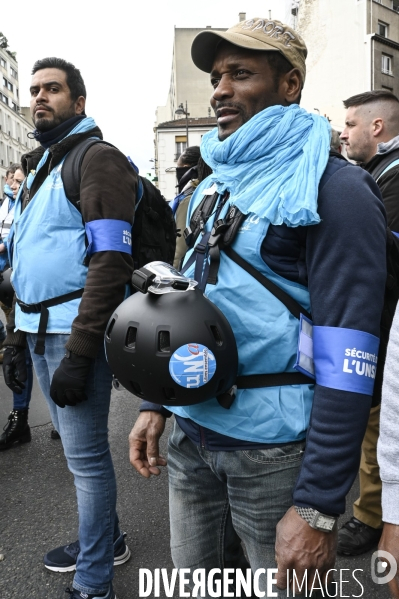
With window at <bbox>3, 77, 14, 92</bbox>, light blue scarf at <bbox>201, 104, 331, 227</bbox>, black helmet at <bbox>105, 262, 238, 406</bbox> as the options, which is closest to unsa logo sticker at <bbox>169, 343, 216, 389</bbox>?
black helmet at <bbox>105, 262, 238, 406</bbox>

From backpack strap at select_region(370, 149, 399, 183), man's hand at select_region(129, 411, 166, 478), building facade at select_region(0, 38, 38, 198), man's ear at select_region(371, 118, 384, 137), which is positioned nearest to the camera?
man's hand at select_region(129, 411, 166, 478)


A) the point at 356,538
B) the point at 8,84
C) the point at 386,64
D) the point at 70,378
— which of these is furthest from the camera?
the point at 8,84

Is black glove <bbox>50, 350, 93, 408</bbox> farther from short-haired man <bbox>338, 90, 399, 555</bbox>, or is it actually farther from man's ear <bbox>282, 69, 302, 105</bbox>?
short-haired man <bbox>338, 90, 399, 555</bbox>

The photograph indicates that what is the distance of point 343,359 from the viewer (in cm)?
128

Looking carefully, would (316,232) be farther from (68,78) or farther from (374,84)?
(374,84)

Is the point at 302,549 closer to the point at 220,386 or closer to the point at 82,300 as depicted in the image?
the point at 220,386

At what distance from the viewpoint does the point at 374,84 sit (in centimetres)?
2509

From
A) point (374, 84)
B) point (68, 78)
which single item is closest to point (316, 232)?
point (68, 78)

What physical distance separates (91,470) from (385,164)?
238cm

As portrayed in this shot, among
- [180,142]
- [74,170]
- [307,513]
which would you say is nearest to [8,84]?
[180,142]

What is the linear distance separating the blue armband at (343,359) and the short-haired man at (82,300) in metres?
1.06

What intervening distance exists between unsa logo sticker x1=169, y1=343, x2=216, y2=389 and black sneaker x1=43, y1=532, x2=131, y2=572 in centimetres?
176

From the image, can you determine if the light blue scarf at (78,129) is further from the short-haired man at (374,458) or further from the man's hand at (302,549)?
the man's hand at (302,549)

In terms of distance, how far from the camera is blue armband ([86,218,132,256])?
2168 mm
